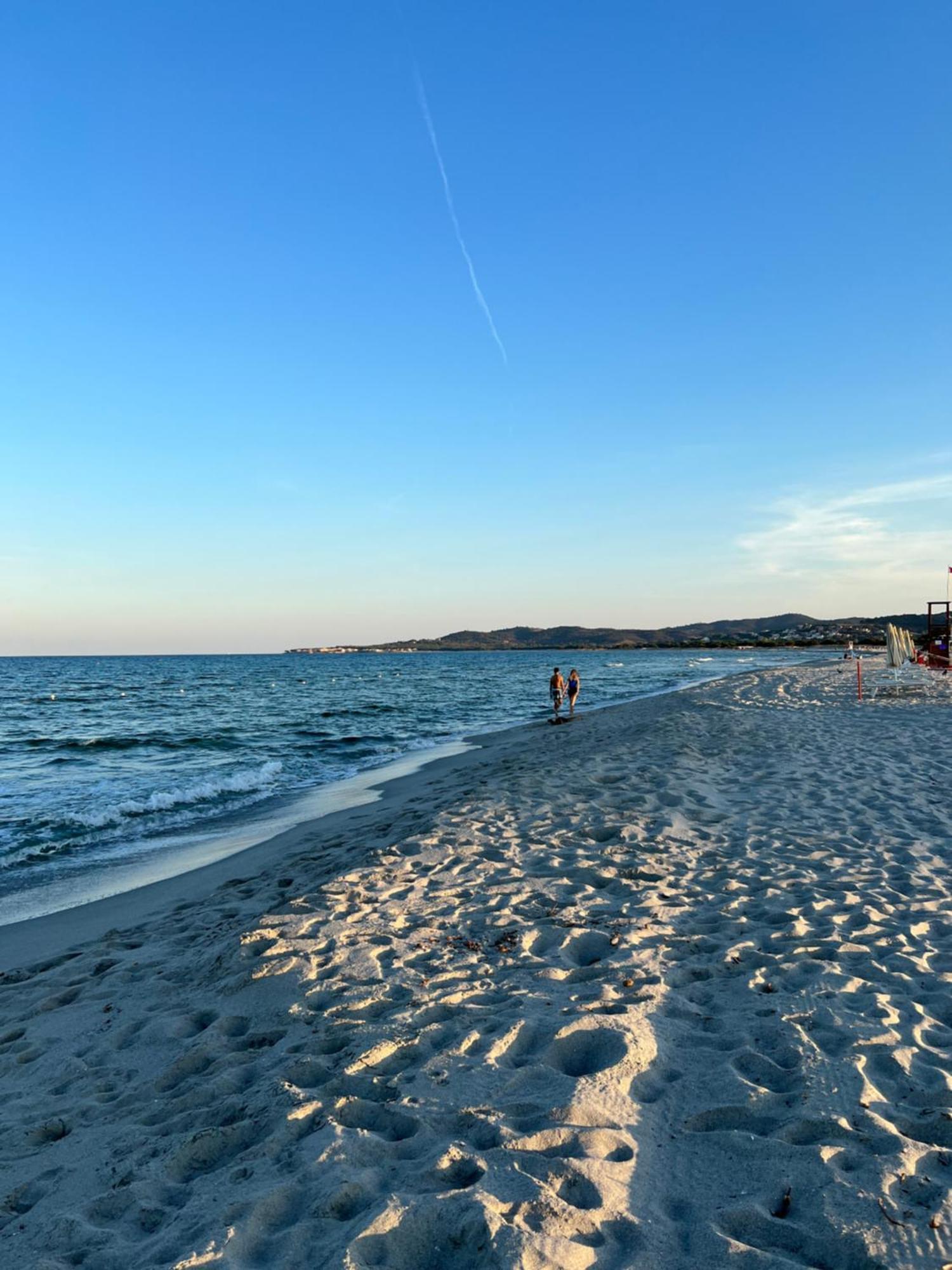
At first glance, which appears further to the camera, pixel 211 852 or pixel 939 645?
pixel 939 645

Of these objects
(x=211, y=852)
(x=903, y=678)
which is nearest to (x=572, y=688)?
(x=903, y=678)

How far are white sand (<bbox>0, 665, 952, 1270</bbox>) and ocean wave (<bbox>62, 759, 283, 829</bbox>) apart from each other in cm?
565

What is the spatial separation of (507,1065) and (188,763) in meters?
18.7

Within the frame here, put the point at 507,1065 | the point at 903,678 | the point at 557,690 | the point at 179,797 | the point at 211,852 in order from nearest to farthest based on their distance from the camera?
the point at 507,1065 < the point at 211,852 < the point at 179,797 < the point at 557,690 < the point at 903,678

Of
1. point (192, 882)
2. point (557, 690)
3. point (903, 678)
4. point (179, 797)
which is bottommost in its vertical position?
point (179, 797)

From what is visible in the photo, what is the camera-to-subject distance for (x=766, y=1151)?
9.81ft

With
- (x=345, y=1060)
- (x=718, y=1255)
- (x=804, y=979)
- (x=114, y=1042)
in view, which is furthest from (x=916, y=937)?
(x=114, y=1042)

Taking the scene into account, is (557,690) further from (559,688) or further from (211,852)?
(211,852)

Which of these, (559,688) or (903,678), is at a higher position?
(559,688)

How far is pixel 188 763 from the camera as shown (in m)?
20.5

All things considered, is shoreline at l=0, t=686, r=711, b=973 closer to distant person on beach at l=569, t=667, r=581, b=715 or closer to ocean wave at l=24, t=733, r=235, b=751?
ocean wave at l=24, t=733, r=235, b=751

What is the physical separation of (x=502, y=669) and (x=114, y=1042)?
287ft

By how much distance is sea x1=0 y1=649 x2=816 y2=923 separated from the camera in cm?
1054

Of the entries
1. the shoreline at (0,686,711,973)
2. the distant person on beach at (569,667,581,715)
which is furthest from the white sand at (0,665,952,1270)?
the distant person on beach at (569,667,581,715)
